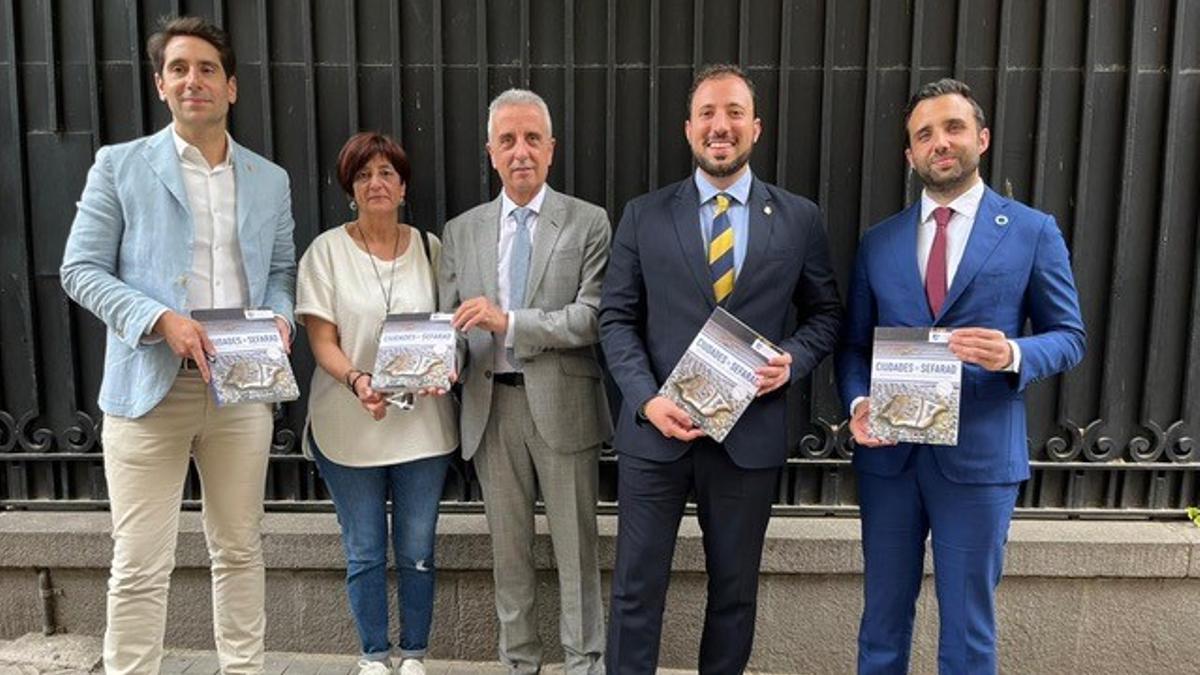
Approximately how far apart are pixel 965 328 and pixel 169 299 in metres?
2.66

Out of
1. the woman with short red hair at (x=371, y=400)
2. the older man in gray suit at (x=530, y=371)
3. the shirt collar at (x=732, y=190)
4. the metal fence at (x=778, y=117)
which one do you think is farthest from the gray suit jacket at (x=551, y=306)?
the metal fence at (x=778, y=117)

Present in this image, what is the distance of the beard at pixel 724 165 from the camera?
9.84ft

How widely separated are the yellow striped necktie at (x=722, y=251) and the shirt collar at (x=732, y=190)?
0.02m

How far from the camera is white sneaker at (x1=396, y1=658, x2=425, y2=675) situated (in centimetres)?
359

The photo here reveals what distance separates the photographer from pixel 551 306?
3295 mm

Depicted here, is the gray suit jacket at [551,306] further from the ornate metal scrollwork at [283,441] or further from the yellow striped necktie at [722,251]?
the ornate metal scrollwork at [283,441]

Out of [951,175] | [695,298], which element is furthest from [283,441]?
[951,175]

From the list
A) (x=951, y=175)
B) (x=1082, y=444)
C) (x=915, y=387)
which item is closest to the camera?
(x=915, y=387)

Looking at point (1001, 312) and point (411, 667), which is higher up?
point (1001, 312)

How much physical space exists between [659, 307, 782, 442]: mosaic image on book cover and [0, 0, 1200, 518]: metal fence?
4.20 feet

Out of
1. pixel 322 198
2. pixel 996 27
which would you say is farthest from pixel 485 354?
pixel 996 27

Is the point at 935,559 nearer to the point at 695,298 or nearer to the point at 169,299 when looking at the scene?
the point at 695,298

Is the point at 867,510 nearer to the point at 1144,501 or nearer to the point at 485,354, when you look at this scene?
the point at 485,354

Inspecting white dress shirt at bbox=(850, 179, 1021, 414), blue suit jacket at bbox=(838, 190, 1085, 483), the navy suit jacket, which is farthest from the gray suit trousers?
blue suit jacket at bbox=(838, 190, 1085, 483)
